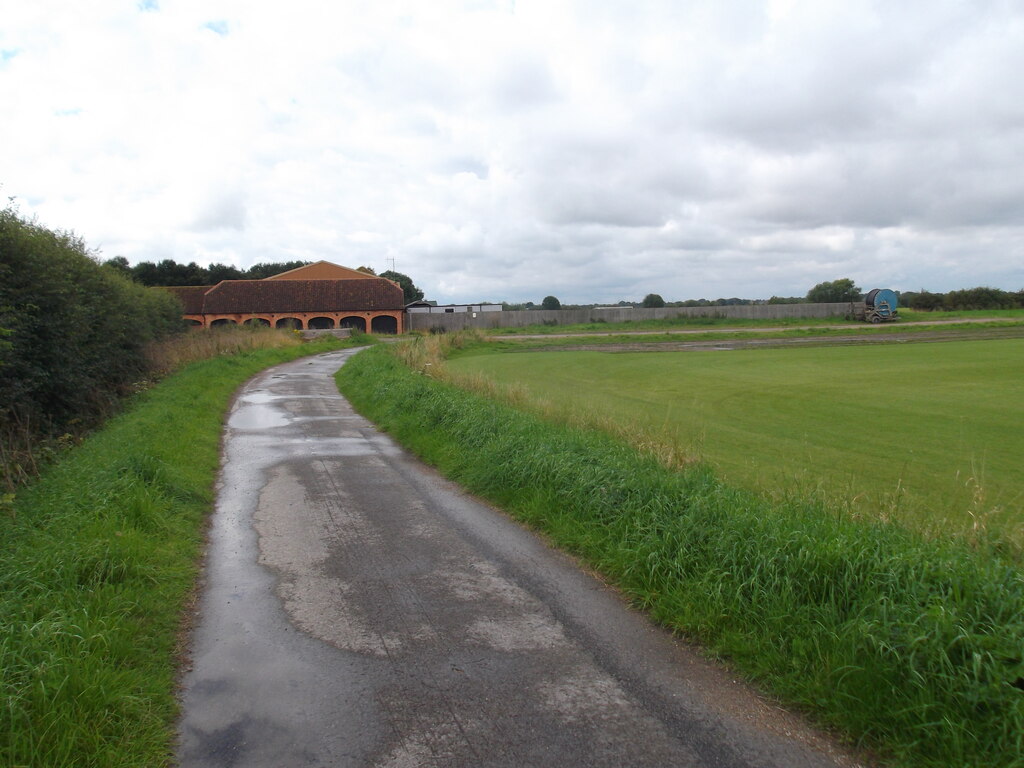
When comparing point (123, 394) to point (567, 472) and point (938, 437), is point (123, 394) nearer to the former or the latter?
point (567, 472)

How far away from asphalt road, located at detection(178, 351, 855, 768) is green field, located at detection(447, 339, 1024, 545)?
2.88 m

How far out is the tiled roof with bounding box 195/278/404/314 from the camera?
2635 inches

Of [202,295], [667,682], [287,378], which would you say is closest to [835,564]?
[667,682]

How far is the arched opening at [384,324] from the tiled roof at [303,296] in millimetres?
1064

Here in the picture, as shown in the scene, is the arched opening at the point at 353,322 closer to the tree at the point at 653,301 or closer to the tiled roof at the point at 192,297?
the tiled roof at the point at 192,297

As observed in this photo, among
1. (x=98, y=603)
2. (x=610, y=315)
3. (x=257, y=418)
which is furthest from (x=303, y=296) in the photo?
(x=98, y=603)

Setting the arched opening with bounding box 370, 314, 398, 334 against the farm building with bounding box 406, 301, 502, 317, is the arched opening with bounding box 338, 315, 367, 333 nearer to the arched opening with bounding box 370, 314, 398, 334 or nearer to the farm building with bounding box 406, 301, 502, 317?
the arched opening with bounding box 370, 314, 398, 334

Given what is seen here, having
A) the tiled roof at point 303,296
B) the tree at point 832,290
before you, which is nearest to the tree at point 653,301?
the tree at point 832,290

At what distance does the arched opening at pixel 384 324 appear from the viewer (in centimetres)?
6712

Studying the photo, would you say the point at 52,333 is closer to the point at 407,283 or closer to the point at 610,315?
the point at 610,315

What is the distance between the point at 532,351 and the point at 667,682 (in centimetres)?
4104

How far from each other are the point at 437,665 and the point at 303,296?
67544mm

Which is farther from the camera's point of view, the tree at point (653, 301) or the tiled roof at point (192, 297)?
the tree at point (653, 301)

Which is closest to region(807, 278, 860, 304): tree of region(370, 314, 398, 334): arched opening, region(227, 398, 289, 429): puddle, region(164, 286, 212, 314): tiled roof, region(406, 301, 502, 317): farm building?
region(406, 301, 502, 317): farm building
